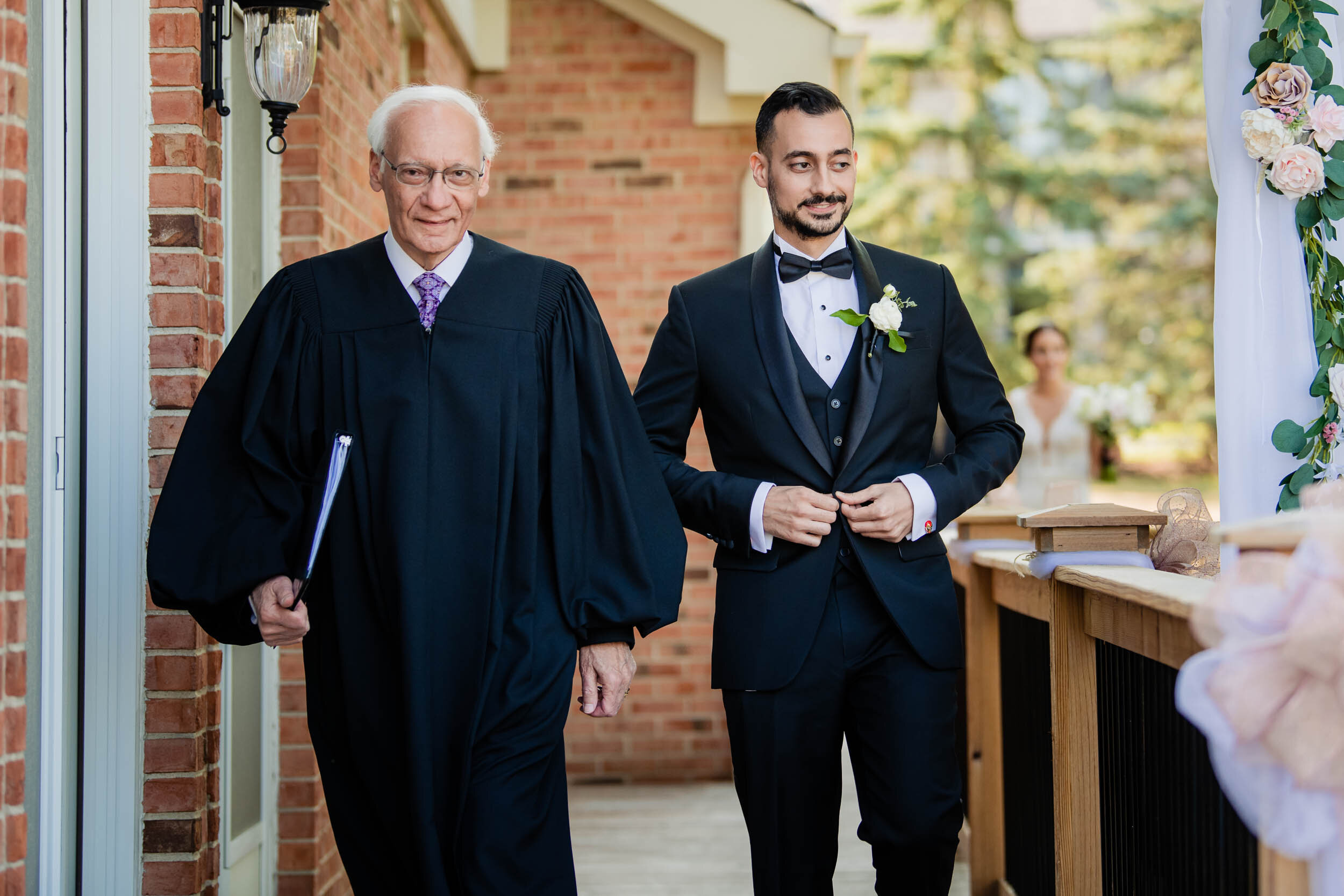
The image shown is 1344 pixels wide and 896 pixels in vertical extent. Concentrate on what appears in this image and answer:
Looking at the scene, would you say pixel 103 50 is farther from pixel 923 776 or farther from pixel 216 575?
pixel 923 776

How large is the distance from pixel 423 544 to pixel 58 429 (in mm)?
798

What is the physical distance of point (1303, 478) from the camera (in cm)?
265

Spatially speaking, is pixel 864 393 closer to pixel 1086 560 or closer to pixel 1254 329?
pixel 1086 560

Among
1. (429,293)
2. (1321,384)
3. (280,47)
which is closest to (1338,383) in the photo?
(1321,384)

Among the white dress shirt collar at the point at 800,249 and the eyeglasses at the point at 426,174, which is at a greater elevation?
the eyeglasses at the point at 426,174

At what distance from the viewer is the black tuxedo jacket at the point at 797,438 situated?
8.96 feet

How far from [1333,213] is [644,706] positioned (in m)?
3.97

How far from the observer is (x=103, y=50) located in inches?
104

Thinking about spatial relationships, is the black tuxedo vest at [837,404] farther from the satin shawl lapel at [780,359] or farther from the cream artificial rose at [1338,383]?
the cream artificial rose at [1338,383]

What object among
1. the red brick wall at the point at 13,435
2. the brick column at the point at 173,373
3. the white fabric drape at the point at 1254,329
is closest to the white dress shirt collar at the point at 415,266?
the brick column at the point at 173,373

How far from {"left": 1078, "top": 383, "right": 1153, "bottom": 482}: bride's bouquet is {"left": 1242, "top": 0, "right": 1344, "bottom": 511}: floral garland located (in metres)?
4.54

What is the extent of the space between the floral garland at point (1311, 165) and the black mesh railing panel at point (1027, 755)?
0.82 metres

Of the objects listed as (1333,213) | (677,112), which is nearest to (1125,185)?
(677,112)

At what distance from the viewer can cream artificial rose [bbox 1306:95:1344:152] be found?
2.66 meters
